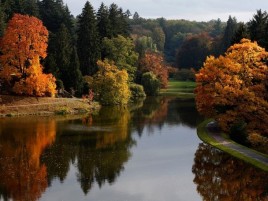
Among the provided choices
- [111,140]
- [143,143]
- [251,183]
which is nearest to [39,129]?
[111,140]

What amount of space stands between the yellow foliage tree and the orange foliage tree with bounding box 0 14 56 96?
14.7m

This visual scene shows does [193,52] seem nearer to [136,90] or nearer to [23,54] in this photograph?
[136,90]

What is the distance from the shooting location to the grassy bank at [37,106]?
6228 centimetres

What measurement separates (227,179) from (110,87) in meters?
48.2

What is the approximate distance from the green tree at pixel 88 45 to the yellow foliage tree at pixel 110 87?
6.92m

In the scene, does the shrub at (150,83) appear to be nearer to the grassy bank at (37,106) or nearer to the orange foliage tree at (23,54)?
the grassy bank at (37,106)

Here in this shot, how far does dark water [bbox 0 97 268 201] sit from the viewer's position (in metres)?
29.0

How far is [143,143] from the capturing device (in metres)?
45.2

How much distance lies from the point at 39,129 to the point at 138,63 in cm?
6081

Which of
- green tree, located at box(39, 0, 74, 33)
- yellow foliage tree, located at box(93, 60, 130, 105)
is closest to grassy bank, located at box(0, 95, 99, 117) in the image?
yellow foliage tree, located at box(93, 60, 130, 105)

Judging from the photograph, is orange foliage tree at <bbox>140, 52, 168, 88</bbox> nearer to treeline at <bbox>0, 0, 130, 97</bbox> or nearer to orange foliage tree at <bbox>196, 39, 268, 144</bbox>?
treeline at <bbox>0, 0, 130, 97</bbox>

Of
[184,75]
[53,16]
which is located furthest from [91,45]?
[184,75]

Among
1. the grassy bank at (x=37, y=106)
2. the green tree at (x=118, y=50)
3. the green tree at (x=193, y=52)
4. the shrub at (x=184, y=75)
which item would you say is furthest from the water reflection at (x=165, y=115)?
the green tree at (x=193, y=52)

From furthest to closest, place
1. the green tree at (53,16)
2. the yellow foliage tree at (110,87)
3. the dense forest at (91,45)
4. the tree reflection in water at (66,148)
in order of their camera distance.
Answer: the green tree at (53,16)
the yellow foliage tree at (110,87)
the dense forest at (91,45)
the tree reflection in water at (66,148)
